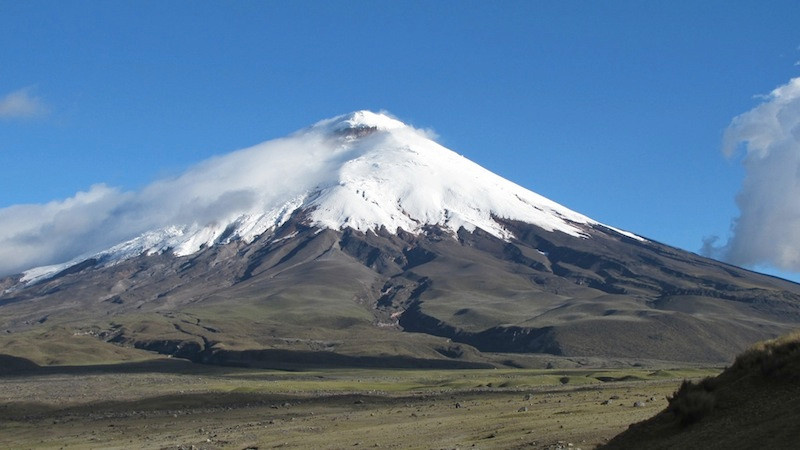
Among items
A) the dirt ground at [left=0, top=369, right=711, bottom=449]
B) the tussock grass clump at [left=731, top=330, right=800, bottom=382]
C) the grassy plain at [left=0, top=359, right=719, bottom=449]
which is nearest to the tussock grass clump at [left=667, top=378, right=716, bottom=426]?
the tussock grass clump at [left=731, top=330, right=800, bottom=382]

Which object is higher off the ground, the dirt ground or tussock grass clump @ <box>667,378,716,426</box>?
tussock grass clump @ <box>667,378,716,426</box>

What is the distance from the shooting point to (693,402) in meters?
22.0

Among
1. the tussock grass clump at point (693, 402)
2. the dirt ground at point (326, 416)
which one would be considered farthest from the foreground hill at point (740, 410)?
the dirt ground at point (326, 416)

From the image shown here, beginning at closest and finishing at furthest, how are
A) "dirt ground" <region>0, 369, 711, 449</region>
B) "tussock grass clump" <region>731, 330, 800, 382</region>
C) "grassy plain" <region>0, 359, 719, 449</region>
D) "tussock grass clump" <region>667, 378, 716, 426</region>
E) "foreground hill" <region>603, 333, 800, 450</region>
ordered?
"foreground hill" <region>603, 333, 800, 450</region> < "tussock grass clump" <region>731, 330, 800, 382</region> < "tussock grass clump" <region>667, 378, 716, 426</region> < "dirt ground" <region>0, 369, 711, 449</region> < "grassy plain" <region>0, 359, 719, 449</region>

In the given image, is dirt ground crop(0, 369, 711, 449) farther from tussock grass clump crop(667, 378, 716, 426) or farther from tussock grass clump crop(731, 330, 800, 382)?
tussock grass clump crop(731, 330, 800, 382)

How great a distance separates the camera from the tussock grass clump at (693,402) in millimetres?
21719

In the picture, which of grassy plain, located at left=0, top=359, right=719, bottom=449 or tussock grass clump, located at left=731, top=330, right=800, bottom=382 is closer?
tussock grass clump, located at left=731, top=330, right=800, bottom=382

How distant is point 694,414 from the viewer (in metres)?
21.8

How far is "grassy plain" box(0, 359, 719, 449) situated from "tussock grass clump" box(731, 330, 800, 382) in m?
7.03

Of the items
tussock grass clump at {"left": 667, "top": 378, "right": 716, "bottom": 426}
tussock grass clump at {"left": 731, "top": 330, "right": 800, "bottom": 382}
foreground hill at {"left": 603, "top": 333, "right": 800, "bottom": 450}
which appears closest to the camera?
foreground hill at {"left": 603, "top": 333, "right": 800, "bottom": 450}

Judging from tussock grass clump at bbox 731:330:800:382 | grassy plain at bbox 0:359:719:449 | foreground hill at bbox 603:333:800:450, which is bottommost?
grassy plain at bbox 0:359:719:449

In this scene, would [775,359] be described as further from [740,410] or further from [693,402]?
[693,402]

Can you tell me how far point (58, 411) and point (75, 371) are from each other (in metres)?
75.5

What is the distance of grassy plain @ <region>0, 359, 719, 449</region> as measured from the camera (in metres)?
36.5
